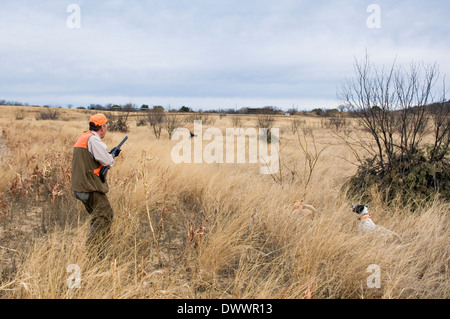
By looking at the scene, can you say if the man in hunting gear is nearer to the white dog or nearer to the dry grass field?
the dry grass field

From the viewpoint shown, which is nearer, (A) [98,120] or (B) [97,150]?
(B) [97,150]

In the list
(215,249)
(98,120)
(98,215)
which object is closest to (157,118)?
(98,120)

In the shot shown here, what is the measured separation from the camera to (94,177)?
3.01m

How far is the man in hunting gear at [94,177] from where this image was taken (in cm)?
294

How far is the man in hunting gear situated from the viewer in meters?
2.94

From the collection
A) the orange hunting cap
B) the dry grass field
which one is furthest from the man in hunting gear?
the dry grass field

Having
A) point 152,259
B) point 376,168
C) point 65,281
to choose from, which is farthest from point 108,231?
point 376,168

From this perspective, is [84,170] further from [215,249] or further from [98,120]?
[215,249]

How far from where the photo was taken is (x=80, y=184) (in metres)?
2.98

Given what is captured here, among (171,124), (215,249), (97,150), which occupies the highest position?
(171,124)

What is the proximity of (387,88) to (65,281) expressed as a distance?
5865 millimetres

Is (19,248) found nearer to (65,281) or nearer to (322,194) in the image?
(65,281)
